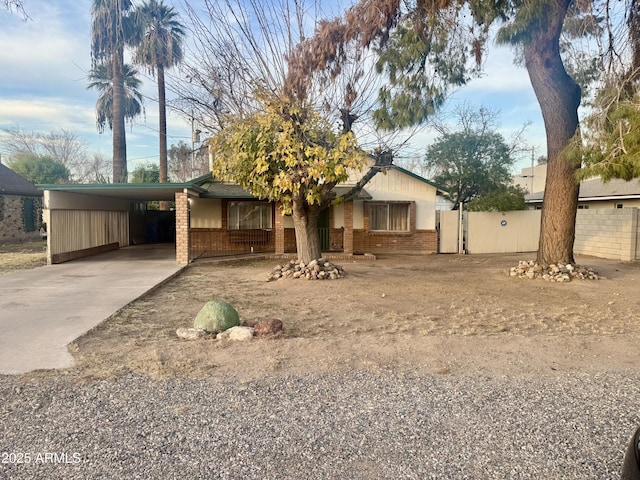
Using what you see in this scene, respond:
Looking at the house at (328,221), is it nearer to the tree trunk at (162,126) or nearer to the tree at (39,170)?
the tree trunk at (162,126)

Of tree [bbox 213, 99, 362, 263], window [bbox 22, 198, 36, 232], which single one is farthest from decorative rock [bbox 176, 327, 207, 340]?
window [bbox 22, 198, 36, 232]

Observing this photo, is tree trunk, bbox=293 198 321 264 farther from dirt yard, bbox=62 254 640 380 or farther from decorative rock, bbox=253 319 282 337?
decorative rock, bbox=253 319 282 337

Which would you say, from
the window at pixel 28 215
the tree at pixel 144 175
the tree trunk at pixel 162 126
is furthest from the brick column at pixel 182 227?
the tree at pixel 144 175

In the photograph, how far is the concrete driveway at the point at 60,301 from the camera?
15.5 ft

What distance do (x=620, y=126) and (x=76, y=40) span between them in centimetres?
1203

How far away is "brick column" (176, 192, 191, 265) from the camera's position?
501 inches

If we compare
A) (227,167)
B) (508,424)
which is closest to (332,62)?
(227,167)

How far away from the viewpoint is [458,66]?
11.7m

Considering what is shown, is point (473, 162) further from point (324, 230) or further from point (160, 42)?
point (160, 42)

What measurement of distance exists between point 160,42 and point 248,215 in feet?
37.6

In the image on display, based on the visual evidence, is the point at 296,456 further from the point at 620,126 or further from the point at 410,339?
the point at 620,126

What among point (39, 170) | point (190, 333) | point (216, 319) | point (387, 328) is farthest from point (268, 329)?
point (39, 170)

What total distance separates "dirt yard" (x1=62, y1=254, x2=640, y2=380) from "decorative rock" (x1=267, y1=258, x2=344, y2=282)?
0.31 metres

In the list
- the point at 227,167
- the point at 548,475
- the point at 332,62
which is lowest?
the point at 548,475
